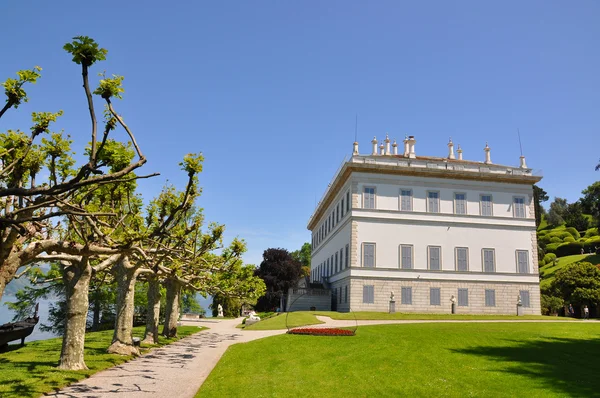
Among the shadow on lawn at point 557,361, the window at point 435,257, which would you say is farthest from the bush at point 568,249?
the shadow on lawn at point 557,361

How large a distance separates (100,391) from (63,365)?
3.83m

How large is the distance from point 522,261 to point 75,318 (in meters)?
41.1

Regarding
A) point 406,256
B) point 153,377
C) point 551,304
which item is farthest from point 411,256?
point 153,377

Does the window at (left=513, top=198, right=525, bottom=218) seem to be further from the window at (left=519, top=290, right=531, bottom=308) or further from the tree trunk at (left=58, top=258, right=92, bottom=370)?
the tree trunk at (left=58, top=258, right=92, bottom=370)

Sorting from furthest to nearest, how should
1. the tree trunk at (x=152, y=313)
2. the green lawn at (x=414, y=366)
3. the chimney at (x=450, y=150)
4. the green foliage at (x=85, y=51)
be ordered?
the chimney at (x=450, y=150)
the tree trunk at (x=152, y=313)
the green lawn at (x=414, y=366)
the green foliage at (x=85, y=51)

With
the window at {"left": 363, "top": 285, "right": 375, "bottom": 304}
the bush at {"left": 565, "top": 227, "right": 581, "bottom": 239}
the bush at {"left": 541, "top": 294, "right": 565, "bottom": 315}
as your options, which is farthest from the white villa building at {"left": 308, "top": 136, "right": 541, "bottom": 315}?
the bush at {"left": 565, "top": 227, "right": 581, "bottom": 239}

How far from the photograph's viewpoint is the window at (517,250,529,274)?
43.3 m

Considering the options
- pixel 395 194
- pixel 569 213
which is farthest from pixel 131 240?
pixel 569 213

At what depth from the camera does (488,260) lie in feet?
142

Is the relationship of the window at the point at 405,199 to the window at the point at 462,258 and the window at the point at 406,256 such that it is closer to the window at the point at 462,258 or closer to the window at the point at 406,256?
the window at the point at 406,256

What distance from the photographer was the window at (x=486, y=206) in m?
44.2

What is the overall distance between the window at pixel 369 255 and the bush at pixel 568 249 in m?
51.0

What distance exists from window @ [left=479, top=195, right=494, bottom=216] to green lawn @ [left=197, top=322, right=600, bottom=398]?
22.7m

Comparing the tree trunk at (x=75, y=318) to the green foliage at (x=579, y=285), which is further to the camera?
the green foliage at (x=579, y=285)
